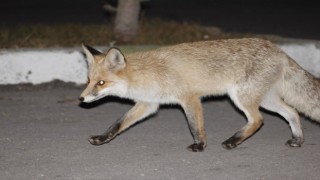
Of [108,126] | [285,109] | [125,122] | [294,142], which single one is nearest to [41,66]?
[108,126]

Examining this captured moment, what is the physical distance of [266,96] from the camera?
21.5ft

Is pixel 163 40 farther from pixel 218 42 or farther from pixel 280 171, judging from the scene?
pixel 280 171

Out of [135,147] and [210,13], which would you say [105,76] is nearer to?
[135,147]

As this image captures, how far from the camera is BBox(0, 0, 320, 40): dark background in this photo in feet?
49.1

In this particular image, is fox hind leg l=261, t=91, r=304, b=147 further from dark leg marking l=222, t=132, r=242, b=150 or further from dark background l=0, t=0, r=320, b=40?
dark background l=0, t=0, r=320, b=40

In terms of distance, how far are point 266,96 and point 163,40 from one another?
4205mm

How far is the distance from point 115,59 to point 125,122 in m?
0.78

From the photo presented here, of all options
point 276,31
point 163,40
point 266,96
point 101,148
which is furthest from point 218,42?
point 276,31

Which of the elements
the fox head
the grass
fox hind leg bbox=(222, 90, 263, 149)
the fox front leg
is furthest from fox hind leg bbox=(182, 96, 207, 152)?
the grass

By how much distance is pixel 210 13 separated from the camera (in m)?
18.2

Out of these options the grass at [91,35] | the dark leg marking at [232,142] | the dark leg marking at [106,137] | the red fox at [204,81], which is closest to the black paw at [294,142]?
the red fox at [204,81]

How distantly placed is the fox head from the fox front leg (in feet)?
1.16

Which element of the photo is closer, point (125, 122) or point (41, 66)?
point (125, 122)

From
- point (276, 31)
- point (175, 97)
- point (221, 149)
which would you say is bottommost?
point (276, 31)
